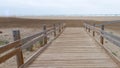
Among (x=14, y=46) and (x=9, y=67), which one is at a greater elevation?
(x=14, y=46)

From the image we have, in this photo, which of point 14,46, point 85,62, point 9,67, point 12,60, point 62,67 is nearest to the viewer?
point 14,46

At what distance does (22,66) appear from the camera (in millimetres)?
6801

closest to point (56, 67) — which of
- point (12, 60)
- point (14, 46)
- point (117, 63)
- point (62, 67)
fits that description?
point (62, 67)

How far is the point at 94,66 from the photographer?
7051mm

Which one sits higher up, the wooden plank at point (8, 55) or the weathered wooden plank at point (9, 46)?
the weathered wooden plank at point (9, 46)

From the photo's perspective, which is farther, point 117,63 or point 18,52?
point 117,63

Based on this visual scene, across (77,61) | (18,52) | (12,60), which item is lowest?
(12,60)

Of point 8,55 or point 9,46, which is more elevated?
point 9,46

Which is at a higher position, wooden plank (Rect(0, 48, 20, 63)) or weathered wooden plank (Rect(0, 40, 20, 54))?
weathered wooden plank (Rect(0, 40, 20, 54))

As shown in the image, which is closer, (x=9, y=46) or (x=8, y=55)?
(x=8, y=55)

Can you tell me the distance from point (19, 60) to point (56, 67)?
1.14 meters

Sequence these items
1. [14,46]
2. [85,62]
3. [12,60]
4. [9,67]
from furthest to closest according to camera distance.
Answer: [12,60] → [9,67] → [85,62] → [14,46]

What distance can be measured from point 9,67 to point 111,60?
7.28m

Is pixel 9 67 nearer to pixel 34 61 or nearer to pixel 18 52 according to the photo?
pixel 34 61
